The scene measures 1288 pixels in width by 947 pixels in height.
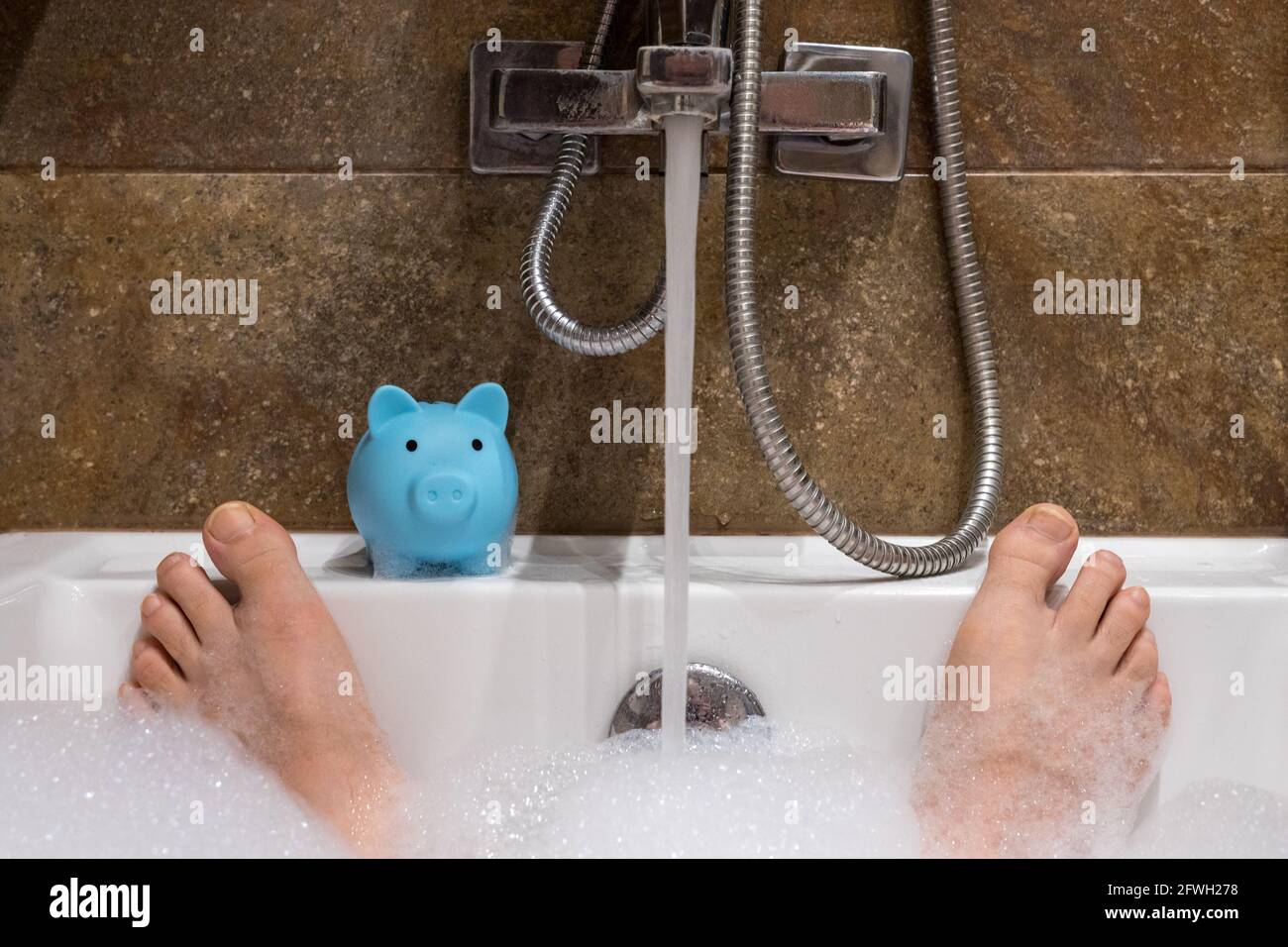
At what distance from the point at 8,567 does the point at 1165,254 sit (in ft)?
3.31

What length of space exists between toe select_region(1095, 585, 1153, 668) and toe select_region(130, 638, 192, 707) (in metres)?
0.71

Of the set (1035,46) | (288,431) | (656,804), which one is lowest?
(656,804)

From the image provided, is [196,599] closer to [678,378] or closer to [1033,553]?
[678,378]

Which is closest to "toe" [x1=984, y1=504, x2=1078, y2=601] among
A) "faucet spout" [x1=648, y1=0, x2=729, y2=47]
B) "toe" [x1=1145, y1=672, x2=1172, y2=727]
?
"toe" [x1=1145, y1=672, x2=1172, y2=727]

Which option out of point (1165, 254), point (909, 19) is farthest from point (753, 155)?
point (1165, 254)

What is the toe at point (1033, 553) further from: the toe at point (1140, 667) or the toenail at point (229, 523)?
the toenail at point (229, 523)

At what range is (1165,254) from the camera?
944 millimetres

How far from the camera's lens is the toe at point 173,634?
80cm

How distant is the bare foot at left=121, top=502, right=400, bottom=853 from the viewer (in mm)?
792

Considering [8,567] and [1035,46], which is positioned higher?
[1035,46]

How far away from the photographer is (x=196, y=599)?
0.81 metres
